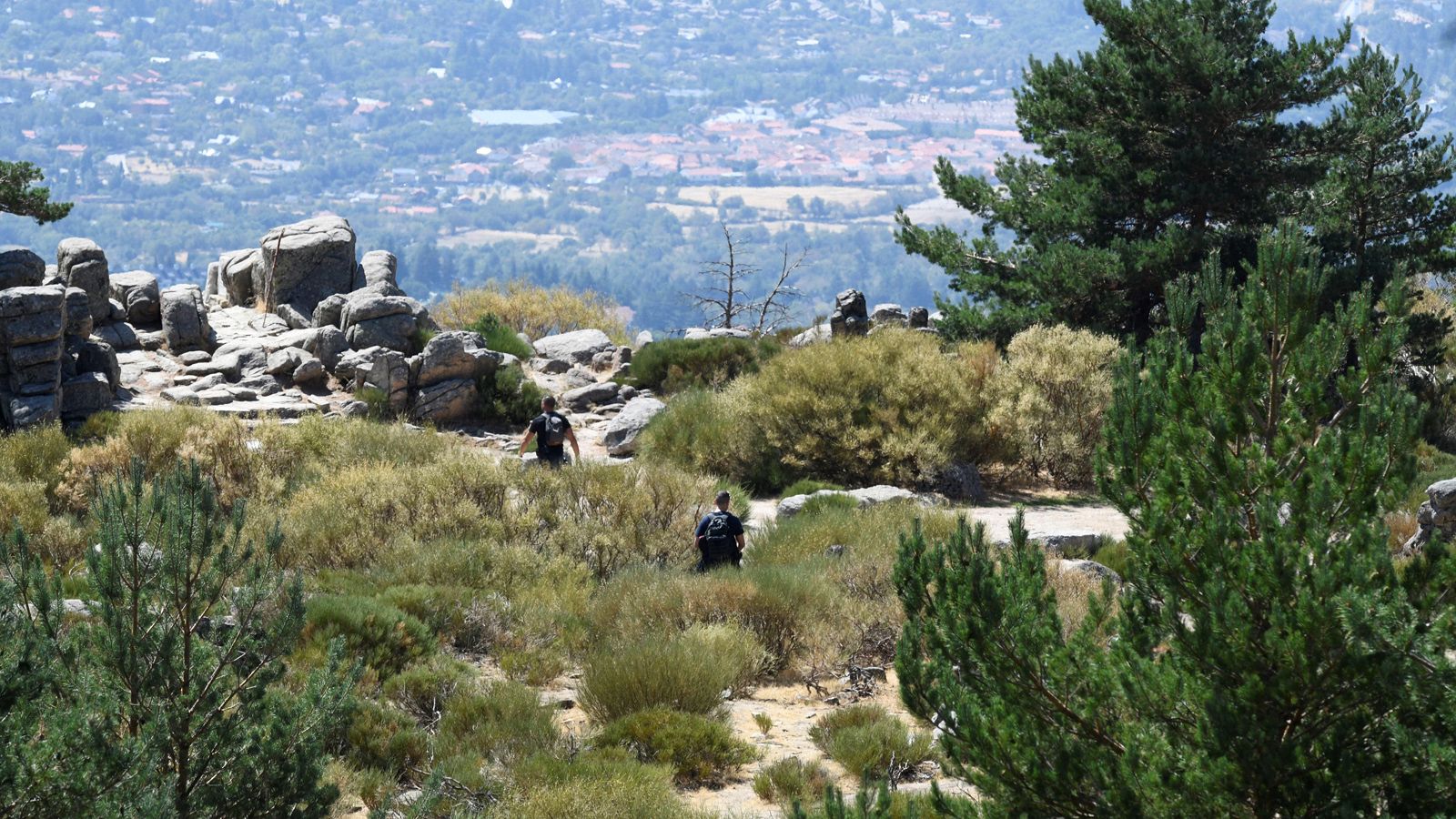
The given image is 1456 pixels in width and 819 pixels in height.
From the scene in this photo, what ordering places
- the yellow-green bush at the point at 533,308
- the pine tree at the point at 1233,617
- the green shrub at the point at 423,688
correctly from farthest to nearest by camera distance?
the yellow-green bush at the point at 533,308, the green shrub at the point at 423,688, the pine tree at the point at 1233,617

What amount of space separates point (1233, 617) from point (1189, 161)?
64.3 feet

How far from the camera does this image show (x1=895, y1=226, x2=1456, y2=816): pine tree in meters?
4.48

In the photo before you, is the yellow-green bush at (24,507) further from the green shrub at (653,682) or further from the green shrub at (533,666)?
the green shrub at (653,682)

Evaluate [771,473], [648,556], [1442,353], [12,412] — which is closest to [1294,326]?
[648,556]

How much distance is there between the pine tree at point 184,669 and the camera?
18.8 feet

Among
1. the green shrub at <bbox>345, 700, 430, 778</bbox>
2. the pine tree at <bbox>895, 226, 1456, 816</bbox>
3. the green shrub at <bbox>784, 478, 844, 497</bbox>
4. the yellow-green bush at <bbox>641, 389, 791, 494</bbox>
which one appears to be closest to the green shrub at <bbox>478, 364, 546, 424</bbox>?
the yellow-green bush at <bbox>641, 389, 791, 494</bbox>

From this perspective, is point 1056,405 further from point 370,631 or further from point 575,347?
point 370,631

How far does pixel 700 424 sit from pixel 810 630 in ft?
30.5

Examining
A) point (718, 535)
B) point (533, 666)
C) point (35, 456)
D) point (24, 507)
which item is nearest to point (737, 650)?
point (533, 666)

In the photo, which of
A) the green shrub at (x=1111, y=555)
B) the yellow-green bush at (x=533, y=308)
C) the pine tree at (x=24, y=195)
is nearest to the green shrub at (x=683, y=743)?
the green shrub at (x=1111, y=555)

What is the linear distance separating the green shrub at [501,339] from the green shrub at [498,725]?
17.6 metres

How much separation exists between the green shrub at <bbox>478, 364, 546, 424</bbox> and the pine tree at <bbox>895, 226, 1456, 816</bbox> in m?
17.5

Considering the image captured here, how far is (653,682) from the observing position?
31.6 feet

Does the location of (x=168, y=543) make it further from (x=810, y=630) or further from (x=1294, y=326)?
(x=810, y=630)
